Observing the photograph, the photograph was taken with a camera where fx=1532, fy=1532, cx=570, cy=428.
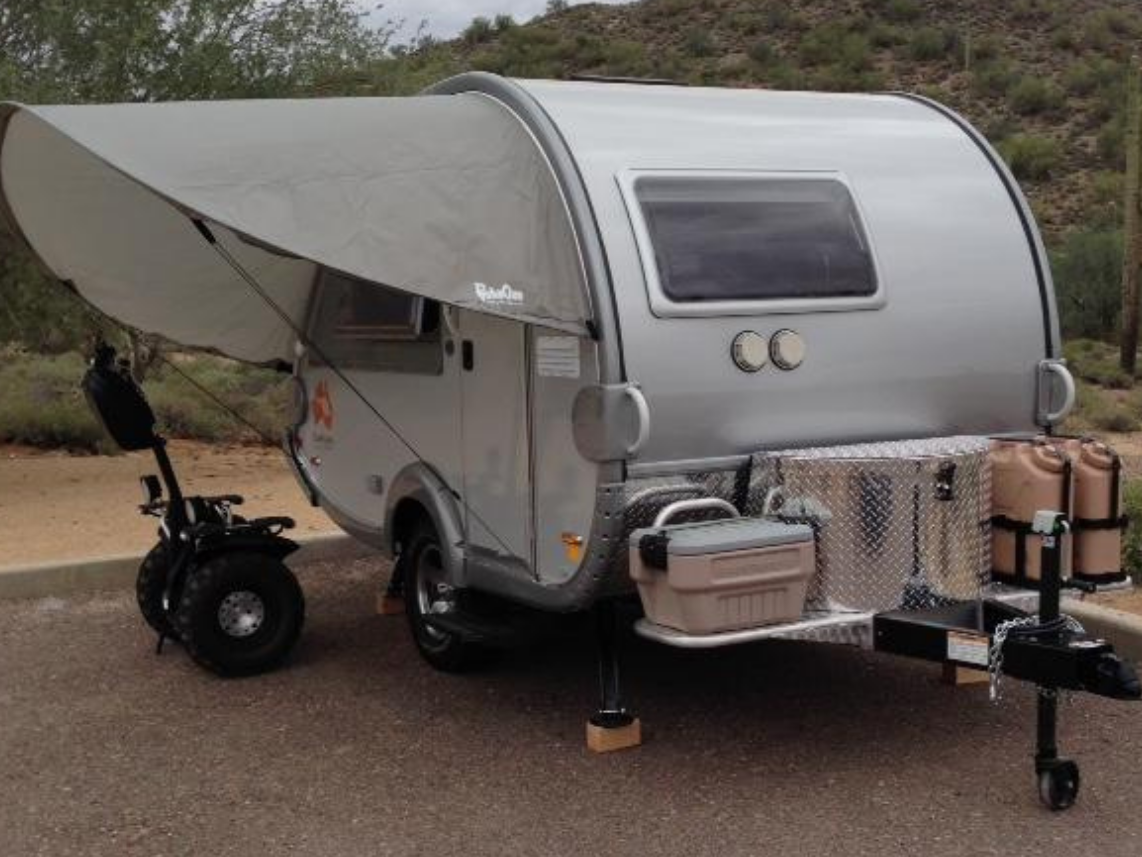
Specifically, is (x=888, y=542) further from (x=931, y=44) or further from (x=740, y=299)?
(x=931, y=44)

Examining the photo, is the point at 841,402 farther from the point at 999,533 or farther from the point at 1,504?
the point at 1,504

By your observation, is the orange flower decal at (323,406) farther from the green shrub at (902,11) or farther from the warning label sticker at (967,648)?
the green shrub at (902,11)

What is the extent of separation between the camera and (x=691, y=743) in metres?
5.76

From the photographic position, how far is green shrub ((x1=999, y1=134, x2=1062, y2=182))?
36.6 metres

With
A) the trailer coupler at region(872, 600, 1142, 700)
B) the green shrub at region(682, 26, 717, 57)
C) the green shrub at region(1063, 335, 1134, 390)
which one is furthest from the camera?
the green shrub at region(682, 26, 717, 57)

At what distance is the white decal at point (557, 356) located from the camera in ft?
17.8

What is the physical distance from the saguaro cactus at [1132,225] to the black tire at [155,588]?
14354mm

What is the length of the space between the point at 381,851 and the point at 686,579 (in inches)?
50.6

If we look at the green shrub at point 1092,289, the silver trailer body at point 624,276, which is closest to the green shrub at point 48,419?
the silver trailer body at point 624,276

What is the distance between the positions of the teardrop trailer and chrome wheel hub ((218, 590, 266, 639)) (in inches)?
2.1

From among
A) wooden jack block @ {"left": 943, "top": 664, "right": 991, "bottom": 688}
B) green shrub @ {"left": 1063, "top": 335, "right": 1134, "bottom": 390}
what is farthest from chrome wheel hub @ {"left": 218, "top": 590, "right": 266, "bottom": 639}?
green shrub @ {"left": 1063, "top": 335, "right": 1134, "bottom": 390}

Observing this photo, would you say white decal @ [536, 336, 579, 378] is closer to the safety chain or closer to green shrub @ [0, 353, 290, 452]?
the safety chain

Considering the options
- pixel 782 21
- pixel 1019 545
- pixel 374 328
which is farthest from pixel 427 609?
pixel 782 21

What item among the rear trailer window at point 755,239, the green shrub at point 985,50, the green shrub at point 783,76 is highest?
the green shrub at point 985,50
